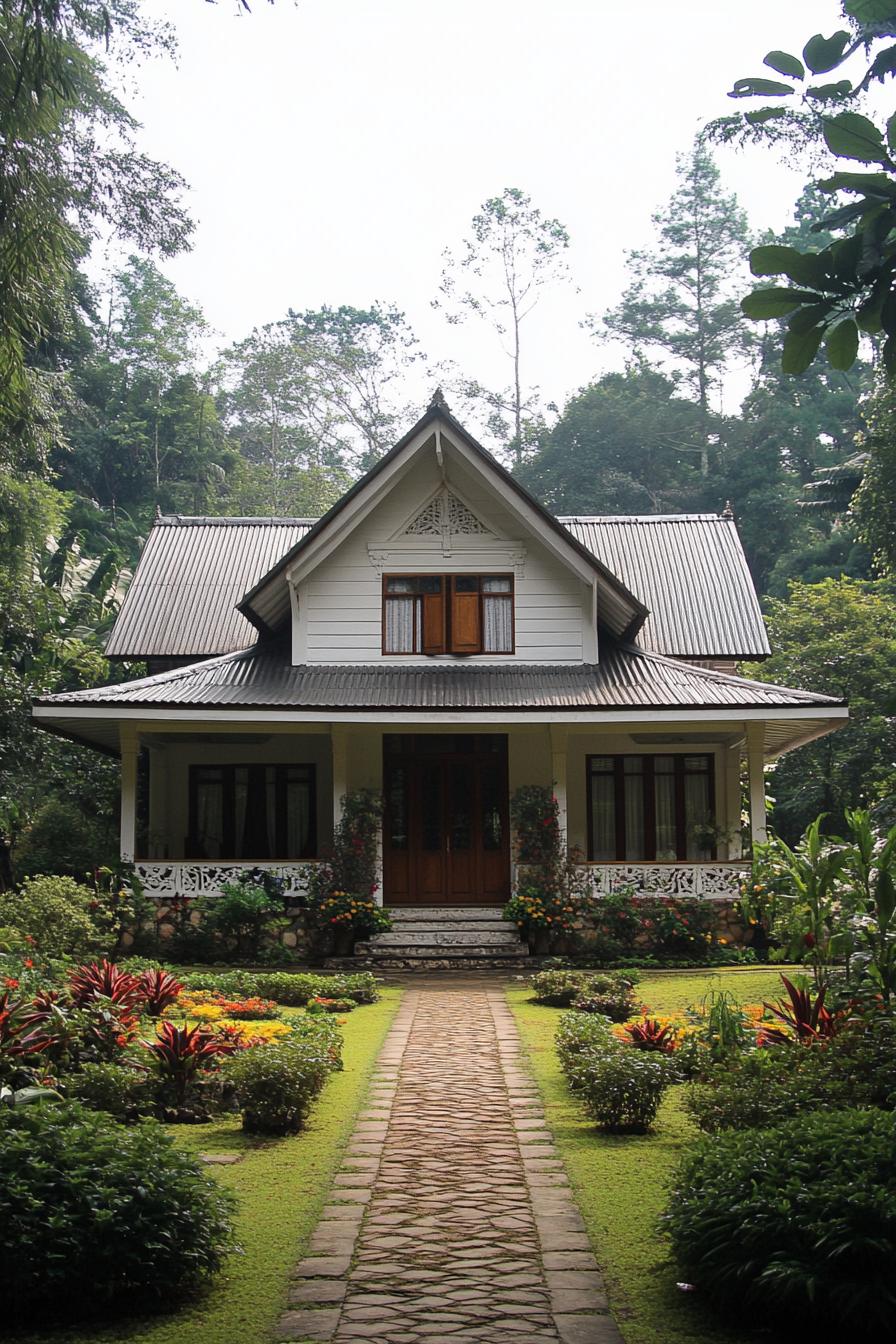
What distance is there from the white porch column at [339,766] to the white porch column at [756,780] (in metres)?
5.63

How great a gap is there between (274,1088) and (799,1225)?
3967 mm

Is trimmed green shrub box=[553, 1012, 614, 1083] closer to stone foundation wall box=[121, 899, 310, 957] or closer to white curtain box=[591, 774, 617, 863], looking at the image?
stone foundation wall box=[121, 899, 310, 957]

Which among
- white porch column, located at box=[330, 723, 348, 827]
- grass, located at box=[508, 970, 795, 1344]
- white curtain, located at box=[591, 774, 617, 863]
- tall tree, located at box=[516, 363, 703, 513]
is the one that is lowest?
grass, located at box=[508, 970, 795, 1344]

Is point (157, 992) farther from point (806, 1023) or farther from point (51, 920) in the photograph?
point (806, 1023)

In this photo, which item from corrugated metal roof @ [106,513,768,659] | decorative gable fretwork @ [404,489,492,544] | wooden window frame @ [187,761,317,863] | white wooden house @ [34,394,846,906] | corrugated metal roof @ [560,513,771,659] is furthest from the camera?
corrugated metal roof @ [106,513,768,659]

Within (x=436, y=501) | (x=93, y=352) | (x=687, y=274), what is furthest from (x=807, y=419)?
(x=436, y=501)

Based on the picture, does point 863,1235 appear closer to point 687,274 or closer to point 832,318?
point 832,318

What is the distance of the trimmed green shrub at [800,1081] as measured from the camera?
6707 mm

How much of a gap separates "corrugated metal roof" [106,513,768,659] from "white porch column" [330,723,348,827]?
5085 millimetres

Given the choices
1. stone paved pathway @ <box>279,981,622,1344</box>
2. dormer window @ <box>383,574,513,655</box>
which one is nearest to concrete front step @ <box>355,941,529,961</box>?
dormer window @ <box>383,574,513,655</box>

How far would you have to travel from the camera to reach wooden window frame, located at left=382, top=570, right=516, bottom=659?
67.2 feet

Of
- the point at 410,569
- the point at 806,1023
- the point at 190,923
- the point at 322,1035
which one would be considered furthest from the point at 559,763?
the point at 806,1023

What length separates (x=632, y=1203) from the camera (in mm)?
6332

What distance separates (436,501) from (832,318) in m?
17.5
